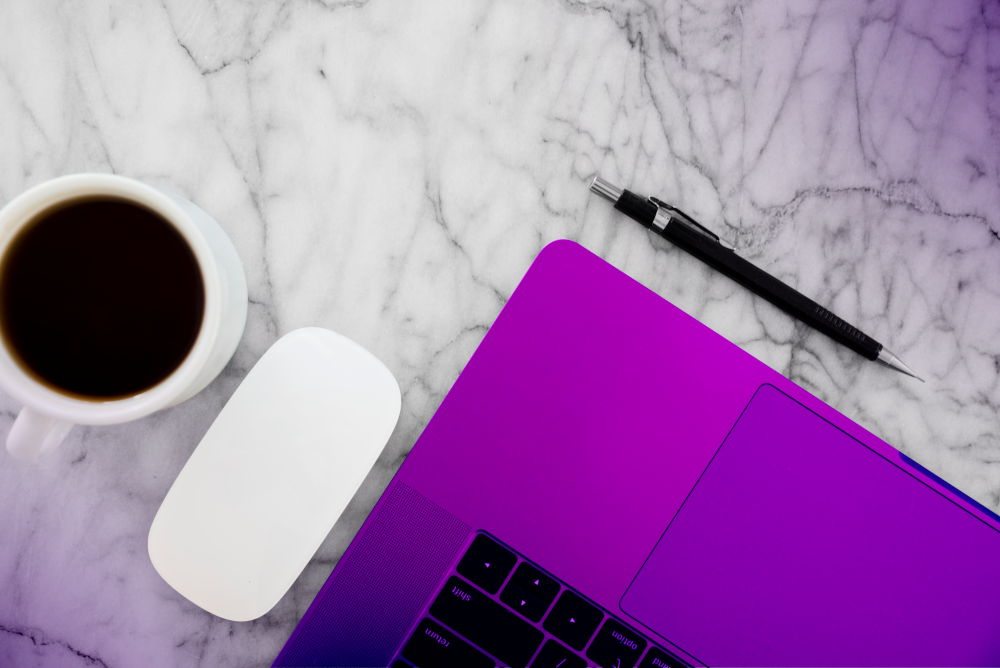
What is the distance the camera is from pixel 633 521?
42 cm

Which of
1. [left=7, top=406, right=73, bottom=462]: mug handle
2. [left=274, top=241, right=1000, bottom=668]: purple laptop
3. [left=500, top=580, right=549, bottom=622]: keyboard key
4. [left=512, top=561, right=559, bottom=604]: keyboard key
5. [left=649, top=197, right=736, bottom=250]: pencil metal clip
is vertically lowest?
[left=7, top=406, right=73, bottom=462]: mug handle

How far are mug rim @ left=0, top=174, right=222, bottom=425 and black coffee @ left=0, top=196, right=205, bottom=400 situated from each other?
0.09ft

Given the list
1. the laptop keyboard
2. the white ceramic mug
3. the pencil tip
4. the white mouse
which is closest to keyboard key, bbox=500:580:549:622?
the laptop keyboard

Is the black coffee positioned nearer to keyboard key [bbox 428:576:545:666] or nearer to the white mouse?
the white mouse

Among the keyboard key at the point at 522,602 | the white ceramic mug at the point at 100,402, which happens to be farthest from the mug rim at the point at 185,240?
the keyboard key at the point at 522,602

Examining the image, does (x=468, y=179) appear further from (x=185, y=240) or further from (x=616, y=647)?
(x=616, y=647)

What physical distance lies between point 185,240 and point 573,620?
0.36 meters

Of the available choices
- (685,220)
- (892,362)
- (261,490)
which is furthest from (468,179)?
(892,362)

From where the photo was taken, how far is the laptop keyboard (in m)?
0.39

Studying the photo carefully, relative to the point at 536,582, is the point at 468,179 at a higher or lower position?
higher

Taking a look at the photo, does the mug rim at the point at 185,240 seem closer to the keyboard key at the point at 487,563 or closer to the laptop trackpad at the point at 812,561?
the keyboard key at the point at 487,563

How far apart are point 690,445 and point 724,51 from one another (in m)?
0.33


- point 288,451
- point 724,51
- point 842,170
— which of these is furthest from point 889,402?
point 288,451

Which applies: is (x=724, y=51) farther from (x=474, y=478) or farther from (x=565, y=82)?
(x=474, y=478)
